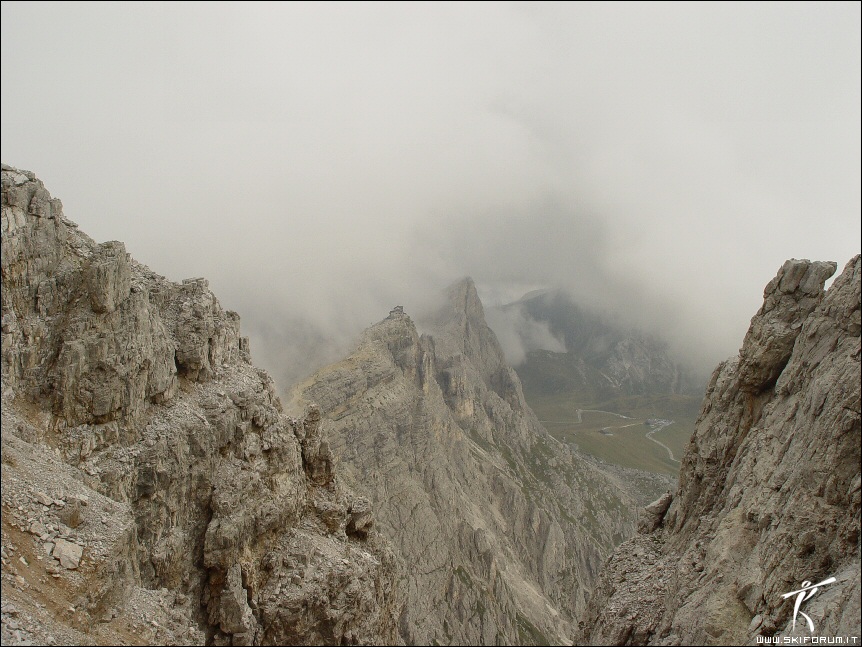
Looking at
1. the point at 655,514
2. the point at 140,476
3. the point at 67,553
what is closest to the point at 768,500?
the point at 655,514

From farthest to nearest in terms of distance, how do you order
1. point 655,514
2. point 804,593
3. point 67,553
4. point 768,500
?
point 655,514 < point 768,500 < point 67,553 < point 804,593

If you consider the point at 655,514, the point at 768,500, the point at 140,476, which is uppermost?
the point at 140,476

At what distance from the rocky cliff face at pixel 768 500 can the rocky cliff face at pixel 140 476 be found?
2586 centimetres

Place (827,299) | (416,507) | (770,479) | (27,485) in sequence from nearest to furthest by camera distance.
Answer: (27,485) → (770,479) → (827,299) → (416,507)

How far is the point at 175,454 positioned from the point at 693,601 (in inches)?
1482

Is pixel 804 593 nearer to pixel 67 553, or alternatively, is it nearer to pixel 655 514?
pixel 655 514

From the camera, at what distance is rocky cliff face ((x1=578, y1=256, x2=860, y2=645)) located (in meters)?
26.3

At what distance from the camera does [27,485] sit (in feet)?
92.9

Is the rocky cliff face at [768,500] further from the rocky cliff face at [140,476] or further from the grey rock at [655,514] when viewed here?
the rocky cliff face at [140,476]

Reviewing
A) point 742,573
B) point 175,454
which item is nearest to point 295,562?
point 175,454

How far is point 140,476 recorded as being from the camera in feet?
116

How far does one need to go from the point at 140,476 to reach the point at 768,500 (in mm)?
43002

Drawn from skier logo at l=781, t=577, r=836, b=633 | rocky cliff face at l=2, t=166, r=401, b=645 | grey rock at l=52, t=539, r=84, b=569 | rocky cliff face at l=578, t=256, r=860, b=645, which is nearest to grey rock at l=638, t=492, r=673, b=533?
rocky cliff face at l=578, t=256, r=860, b=645

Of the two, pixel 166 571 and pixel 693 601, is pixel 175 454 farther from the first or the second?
pixel 693 601
